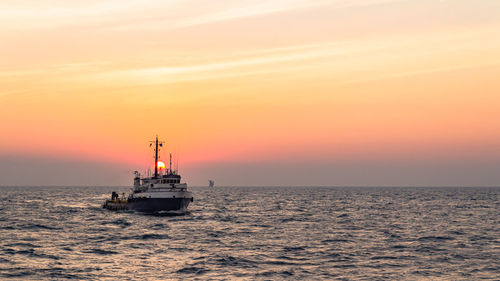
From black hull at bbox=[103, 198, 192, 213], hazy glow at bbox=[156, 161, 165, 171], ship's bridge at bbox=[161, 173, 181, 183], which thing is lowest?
black hull at bbox=[103, 198, 192, 213]

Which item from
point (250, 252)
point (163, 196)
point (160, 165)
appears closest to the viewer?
point (250, 252)

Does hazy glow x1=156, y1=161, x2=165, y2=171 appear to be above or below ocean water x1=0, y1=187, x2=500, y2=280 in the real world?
above

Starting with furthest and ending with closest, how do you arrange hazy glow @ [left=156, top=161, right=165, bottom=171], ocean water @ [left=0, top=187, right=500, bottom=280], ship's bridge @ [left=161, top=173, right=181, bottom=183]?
hazy glow @ [left=156, top=161, right=165, bottom=171], ship's bridge @ [left=161, top=173, right=181, bottom=183], ocean water @ [left=0, top=187, right=500, bottom=280]

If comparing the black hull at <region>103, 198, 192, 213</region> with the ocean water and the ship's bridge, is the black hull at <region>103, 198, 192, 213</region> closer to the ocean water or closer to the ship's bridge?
the ship's bridge

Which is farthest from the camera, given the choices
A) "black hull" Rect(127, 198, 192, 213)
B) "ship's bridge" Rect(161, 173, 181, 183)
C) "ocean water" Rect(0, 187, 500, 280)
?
"ship's bridge" Rect(161, 173, 181, 183)

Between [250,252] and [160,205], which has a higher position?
[160,205]

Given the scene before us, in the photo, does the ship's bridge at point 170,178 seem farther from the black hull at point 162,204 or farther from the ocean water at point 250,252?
the ocean water at point 250,252

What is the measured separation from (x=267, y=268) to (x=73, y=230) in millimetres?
39030

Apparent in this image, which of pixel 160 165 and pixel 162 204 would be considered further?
pixel 160 165

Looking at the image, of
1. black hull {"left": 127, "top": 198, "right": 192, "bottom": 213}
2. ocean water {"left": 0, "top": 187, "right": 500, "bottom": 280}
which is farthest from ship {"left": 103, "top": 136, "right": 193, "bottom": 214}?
ocean water {"left": 0, "top": 187, "right": 500, "bottom": 280}

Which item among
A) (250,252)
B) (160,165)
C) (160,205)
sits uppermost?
(160,165)

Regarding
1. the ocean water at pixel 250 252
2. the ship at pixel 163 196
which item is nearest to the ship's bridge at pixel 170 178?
the ship at pixel 163 196

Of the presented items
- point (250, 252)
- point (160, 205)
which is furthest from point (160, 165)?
point (250, 252)

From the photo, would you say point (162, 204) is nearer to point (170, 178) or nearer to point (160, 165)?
point (170, 178)
